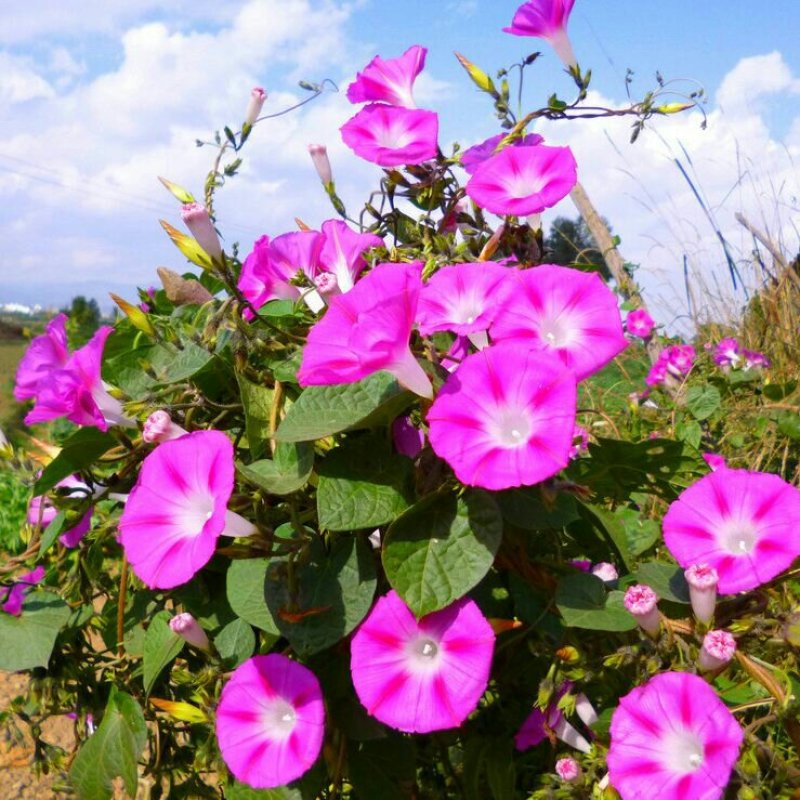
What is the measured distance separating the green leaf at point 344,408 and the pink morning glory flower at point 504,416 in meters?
0.07

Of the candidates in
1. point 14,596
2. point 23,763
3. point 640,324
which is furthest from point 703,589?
point 640,324

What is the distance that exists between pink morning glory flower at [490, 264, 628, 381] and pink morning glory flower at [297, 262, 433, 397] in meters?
0.10

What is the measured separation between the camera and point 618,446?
3.27 feet

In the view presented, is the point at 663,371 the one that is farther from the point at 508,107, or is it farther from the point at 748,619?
the point at 748,619

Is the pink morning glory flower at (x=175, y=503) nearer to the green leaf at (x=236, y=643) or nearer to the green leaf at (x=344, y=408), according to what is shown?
the green leaf at (x=344, y=408)

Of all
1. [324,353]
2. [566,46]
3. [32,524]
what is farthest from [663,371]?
[324,353]

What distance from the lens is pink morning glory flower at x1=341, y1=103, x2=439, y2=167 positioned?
1075mm

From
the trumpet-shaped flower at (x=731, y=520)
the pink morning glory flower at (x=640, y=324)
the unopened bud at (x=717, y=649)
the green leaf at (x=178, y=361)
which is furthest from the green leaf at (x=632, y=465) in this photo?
the pink morning glory flower at (x=640, y=324)

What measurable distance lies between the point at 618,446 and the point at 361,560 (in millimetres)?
333

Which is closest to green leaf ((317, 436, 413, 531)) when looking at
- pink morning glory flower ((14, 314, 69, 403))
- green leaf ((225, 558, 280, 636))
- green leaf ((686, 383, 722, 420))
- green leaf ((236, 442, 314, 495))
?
green leaf ((236, 442, 314, 495))

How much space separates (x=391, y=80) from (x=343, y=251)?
28cm

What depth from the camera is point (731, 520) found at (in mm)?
919

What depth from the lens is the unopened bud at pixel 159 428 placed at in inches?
35.5

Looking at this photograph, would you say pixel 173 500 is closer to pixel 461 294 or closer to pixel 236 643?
pixel 236 643
